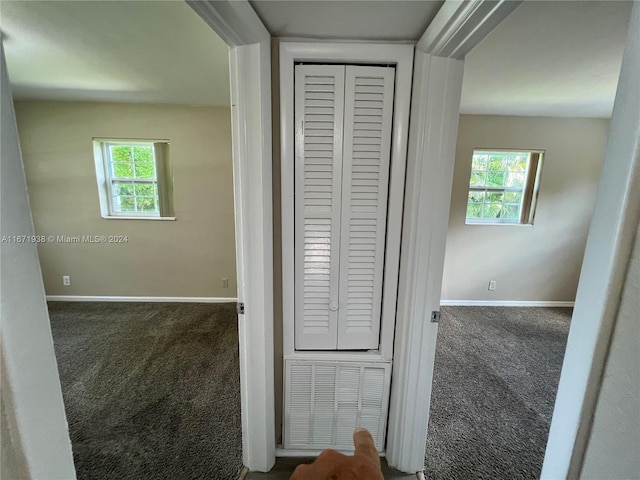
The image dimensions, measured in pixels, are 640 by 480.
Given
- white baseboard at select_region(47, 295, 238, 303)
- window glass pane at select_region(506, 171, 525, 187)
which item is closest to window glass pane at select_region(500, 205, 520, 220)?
window glass pane at select_region(506, 171, 525, 187)

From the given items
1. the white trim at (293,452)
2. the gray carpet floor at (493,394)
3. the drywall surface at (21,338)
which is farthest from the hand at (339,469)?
the gray carpet floor at (493,394)

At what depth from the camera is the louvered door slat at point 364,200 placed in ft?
3.92

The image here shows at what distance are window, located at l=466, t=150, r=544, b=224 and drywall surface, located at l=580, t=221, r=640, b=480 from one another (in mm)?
3369

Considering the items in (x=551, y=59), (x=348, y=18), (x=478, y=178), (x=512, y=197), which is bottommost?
(x=512, y=197)

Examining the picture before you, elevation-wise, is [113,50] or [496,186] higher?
[113,50]

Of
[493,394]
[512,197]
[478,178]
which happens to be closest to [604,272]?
[493,394]

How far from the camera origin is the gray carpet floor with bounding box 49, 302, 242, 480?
147cm

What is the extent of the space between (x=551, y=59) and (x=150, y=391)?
11.6 ft

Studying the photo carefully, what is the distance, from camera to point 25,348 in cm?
39

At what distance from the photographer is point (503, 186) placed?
3365 millimetres

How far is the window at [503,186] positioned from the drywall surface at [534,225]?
97 mm

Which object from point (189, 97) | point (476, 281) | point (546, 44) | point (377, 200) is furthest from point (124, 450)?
point (476, 281)

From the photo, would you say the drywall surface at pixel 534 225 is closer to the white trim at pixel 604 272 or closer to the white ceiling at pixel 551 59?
the white ceiling at pixel 551 59

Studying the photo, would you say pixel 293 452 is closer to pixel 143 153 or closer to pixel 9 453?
pixel 9 453
